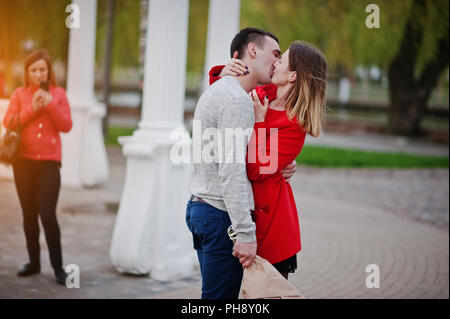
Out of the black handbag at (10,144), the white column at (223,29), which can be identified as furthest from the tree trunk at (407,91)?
the black handbag at (10,144)

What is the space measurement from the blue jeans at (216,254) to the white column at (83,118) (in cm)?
718

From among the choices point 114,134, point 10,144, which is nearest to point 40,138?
point 10,144

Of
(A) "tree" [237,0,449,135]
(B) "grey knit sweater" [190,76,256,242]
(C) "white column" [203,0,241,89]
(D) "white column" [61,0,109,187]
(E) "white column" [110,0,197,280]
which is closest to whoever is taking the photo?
(B) "grey knit sweater" [190,76,256,242]

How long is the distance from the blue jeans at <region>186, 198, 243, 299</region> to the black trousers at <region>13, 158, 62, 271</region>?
104 inches

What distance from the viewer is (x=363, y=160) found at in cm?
→ 1602

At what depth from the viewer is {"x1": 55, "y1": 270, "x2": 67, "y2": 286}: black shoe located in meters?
5.25

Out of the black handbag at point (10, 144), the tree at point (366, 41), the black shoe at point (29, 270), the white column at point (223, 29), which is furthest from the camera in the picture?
the tree at point (366, 41)

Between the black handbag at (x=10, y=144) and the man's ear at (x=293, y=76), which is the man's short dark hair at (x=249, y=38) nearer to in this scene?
the man's ear at (x=293, y=76)

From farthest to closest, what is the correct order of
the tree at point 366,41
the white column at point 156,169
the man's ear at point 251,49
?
the tree at point 366,41 → the white column at point 156,169 → the man's ear at point 251,49

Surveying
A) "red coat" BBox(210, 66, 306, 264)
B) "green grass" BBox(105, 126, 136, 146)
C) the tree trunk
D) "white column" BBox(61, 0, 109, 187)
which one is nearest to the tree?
the tree trunk

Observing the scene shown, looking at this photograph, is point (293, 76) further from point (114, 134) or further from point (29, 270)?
point (114, 134)

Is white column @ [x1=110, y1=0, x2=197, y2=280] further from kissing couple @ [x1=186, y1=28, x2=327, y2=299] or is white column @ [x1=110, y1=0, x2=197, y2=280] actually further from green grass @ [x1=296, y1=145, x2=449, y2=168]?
green grass @ [x1=296, y1=145, x2=449, y2=168]

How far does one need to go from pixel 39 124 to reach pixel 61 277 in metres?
1.46

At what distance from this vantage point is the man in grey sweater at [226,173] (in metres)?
2.70
